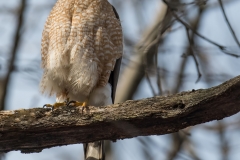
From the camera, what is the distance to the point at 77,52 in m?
5.68

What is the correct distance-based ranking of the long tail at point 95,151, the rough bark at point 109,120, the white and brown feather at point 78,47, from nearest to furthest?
the rough bark at point 109,120, the white and brown feather at point 78,47, the long tail at point 95,151

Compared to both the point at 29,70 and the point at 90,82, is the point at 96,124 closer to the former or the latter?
the point at 90,82

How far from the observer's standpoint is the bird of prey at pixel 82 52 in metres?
5.71

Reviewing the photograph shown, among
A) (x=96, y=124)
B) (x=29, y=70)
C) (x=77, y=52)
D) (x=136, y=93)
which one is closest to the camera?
(x=96, y=124)

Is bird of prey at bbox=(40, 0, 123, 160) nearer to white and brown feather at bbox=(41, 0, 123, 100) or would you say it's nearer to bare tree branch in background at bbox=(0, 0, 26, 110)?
white and brown feather at bbox=(41, 0, 123, 100)

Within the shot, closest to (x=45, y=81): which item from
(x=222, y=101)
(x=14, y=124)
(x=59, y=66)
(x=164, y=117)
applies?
(x=59, y=66)

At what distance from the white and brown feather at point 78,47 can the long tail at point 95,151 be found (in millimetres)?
665

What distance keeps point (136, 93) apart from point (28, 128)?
449cm

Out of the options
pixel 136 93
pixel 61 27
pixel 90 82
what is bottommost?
pixel 90 82

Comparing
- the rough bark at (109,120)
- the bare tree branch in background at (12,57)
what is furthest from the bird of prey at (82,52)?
the rough bark at (109,120)

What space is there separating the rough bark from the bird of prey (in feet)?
3.62

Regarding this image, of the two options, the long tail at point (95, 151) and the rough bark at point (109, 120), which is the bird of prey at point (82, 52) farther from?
the rough bark at point (109, 120)

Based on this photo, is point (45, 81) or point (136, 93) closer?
point (45, 81)

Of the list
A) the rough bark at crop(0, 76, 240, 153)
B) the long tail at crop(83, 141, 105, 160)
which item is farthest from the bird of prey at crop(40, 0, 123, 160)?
the rough bark at crop(0, 76, 240, 153)
